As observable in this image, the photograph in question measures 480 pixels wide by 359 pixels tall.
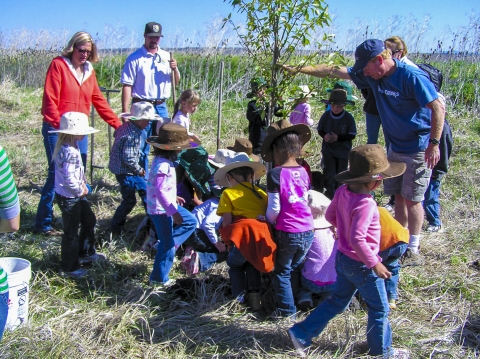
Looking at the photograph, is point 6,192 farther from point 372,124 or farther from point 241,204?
point 372,124

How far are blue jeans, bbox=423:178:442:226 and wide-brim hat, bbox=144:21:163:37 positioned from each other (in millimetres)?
3579

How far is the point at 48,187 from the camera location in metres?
5.13

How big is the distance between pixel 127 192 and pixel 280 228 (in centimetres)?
211

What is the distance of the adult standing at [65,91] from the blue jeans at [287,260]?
8.01 feet

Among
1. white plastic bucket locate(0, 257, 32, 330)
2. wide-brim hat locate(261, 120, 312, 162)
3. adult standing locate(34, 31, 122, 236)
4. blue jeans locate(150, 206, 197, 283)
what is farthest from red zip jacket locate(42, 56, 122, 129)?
wide-brim hat locate(261, 120, 312, 162)

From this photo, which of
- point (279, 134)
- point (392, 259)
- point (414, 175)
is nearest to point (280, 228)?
point (279, 134)

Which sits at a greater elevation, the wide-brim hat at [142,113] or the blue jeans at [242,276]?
the wide-brim hat at [142,113]

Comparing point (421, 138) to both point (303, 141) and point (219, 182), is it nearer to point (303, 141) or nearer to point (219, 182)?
point (303, 141)

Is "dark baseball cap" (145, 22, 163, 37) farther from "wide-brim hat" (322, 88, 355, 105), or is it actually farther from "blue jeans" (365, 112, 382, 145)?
"blue jeans" (365, 112, 382, 145)

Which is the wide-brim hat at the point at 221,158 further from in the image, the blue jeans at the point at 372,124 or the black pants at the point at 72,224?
the blue jeans at the point at 372,124

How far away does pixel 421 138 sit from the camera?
4.26m

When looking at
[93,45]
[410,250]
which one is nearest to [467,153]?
[410,250]

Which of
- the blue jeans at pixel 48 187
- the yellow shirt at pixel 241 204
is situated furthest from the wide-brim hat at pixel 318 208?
the blue jeans at pixel 48 187

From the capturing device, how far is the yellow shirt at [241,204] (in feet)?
12.2
